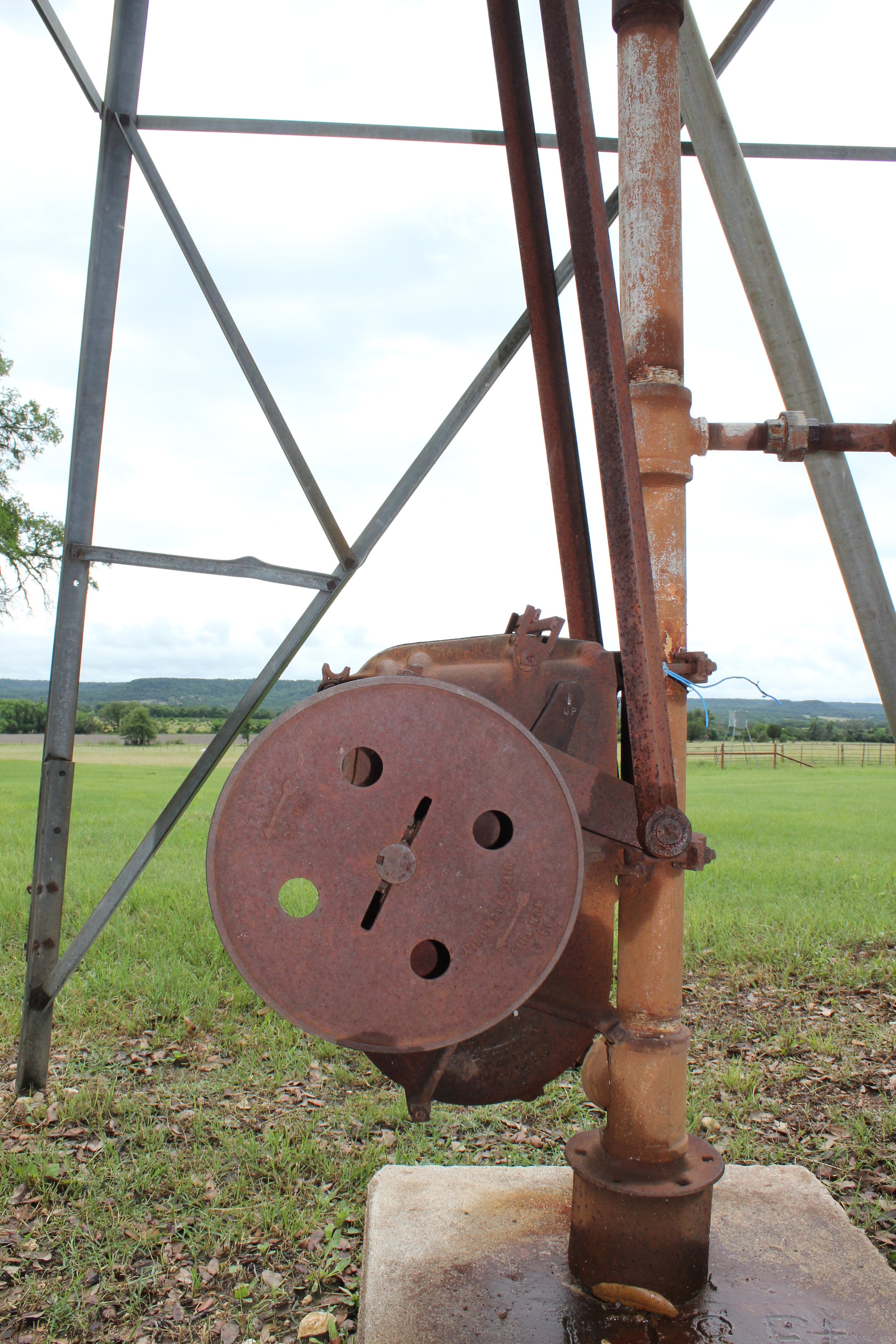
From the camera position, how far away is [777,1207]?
2414 mm

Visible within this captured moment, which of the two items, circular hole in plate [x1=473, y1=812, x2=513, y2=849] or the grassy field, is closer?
circular hole in plate [x1=473, y1=812, x2=513, y2=849]

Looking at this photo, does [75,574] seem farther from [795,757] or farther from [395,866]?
[795,757]

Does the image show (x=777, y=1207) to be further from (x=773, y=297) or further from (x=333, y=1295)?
(x=773, y=297)

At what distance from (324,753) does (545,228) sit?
5.47 feet

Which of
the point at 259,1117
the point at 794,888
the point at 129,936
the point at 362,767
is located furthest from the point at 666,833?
the point at 794,888

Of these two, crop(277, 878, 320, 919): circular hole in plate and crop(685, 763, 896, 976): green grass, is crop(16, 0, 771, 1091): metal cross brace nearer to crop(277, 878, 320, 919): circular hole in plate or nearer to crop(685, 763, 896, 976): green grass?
crop(277, 878, 320, 919): circular hole in plate

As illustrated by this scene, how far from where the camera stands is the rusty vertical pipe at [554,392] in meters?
2.31

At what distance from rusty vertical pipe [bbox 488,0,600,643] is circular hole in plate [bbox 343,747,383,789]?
0.85 meters

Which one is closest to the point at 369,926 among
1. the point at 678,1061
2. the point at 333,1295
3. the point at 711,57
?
the point at 678,1061

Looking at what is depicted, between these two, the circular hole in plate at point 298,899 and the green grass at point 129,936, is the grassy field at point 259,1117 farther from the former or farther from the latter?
the circular hole in plate at point 298,899

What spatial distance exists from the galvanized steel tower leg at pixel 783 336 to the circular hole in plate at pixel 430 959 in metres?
1.52

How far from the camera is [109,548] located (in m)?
3.39

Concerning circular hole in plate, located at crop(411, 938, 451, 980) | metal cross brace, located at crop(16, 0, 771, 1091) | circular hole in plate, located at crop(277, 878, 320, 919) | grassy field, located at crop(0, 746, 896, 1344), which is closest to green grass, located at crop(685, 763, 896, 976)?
grassy field, located at crop(0, 746, 896, 1344)

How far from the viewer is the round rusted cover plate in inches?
57.1
